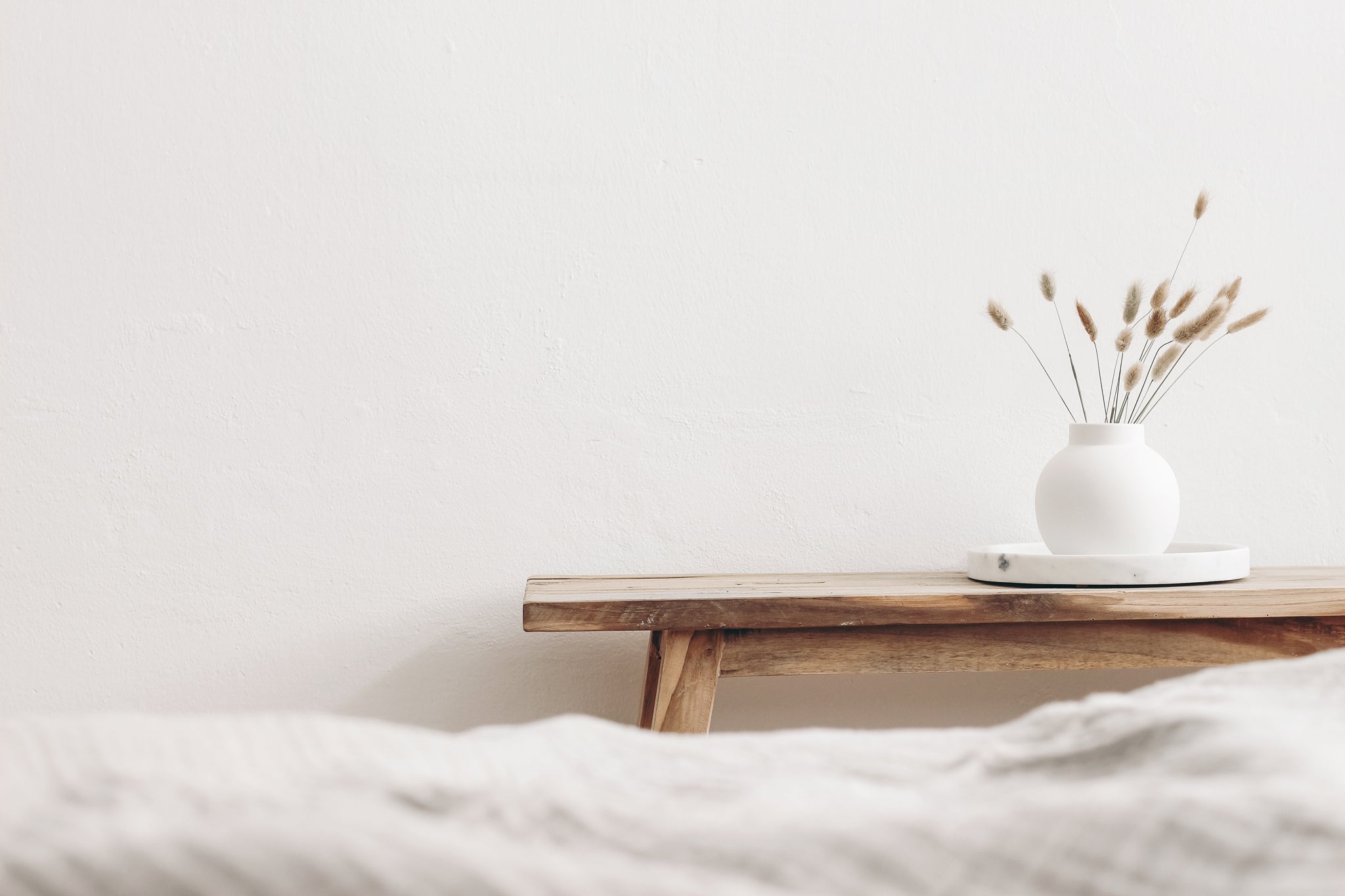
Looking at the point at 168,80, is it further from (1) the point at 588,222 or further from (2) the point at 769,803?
(2) the point at 769,803

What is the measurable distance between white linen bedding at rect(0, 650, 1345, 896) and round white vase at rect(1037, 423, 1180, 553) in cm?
92

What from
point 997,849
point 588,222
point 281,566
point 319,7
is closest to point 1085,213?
point 588,222

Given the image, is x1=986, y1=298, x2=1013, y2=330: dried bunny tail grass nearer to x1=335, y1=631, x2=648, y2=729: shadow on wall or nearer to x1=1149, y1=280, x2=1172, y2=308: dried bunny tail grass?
x1=1149, y1=280, x2=1172, y2=308: dried bunny tail grass

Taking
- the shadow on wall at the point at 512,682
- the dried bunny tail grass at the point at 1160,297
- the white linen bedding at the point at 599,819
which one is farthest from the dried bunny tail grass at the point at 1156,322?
the white linen bedding at the point at 599,819

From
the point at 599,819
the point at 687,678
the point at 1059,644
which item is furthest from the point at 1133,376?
the point at 599,819

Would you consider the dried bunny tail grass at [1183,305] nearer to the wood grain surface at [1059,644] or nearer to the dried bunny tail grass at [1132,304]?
the dried bunny tail grass at [1132,304]

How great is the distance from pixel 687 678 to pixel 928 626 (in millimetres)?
259

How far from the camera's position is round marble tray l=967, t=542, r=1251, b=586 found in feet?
3.61

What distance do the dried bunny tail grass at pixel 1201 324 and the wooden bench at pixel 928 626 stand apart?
0.28m

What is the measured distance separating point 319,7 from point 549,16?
29 centimetres

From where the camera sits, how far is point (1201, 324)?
118 cm

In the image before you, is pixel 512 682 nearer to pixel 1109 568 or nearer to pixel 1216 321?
pixel 1109 568

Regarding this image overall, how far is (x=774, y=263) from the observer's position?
1.35 m

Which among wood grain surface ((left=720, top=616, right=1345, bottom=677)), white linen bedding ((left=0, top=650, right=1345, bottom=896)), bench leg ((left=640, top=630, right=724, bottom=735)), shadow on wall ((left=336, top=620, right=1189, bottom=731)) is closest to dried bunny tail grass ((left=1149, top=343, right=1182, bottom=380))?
wood grain surface ((left=720, top=616, right=1345, bottom=677))
